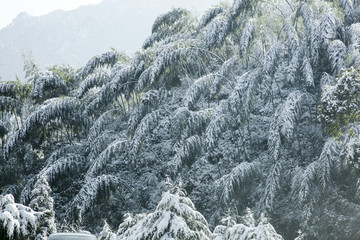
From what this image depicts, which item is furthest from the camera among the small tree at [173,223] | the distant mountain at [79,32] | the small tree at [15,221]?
the distant mountain at [79,32]

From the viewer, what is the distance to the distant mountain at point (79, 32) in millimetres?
89188

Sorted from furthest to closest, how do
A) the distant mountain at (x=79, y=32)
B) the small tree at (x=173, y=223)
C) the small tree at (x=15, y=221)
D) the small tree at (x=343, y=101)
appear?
the distant mountain at (x=79, y=32)
the small tree at (x=343, y=101)
the small tree at (x=15, y=221)
the small tree at (x=173, y=223)

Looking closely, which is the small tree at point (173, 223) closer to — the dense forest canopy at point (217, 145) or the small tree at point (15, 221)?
the dense forest canopy at point (217, 145)

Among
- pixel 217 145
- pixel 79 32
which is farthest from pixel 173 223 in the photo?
pixel 79 32

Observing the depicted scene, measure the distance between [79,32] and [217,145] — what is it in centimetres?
9640

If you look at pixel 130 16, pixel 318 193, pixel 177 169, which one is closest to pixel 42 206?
pixel 177 169

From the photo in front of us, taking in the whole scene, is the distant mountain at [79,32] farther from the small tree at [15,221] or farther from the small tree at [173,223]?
the small tree at [173,223]

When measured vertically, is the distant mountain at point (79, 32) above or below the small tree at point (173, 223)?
above

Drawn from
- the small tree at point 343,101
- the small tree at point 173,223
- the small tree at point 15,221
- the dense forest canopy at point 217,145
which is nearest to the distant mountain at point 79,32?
the dense forest canopy at point 217,145

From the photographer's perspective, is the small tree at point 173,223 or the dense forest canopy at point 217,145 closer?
the small tree at point 173,223

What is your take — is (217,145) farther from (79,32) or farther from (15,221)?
(79,32)

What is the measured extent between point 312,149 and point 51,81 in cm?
864

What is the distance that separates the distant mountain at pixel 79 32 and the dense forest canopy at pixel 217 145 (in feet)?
243

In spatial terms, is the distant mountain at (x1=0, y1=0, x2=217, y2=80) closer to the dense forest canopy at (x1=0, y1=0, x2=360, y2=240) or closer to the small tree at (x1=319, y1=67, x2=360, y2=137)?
the dense forest canopy at (x1=0, y1=0, x2=360, y2=240)
